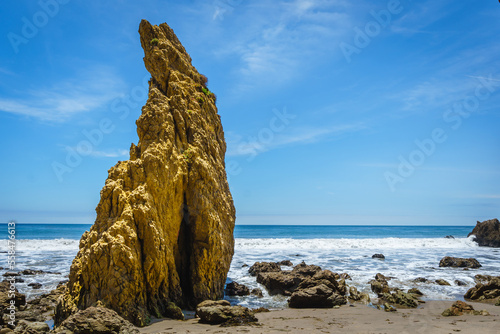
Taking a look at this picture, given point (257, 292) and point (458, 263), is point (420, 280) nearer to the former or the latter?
point (458, 263)

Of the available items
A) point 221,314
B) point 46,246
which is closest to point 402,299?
point 221,314

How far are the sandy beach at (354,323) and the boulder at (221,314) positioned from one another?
12.8 inches

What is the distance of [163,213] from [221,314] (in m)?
3.99

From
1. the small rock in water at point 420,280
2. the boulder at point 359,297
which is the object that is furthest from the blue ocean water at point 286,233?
the boulder at point 359,297

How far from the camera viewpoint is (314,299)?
1421 centimetres

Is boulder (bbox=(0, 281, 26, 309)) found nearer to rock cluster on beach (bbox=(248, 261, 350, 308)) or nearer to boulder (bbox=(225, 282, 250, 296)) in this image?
boulder (bbox=(225, 282, 250, 296))

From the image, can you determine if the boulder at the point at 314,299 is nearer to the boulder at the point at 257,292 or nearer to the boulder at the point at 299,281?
the boulder at the point at 299,281

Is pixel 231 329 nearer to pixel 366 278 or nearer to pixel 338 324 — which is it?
pixel 338 324

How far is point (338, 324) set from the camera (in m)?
11.1

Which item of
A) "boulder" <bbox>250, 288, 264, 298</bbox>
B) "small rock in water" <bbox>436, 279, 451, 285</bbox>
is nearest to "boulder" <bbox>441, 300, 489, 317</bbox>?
"small rock in water" <bbox>436, 279, 451, 285</bbox>

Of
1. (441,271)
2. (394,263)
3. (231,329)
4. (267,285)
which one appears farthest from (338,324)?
(394,263)

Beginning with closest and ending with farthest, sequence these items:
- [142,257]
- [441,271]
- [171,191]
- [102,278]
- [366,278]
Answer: [102,278]
[142,257]
[171,191]
[366,278]
[441,271]

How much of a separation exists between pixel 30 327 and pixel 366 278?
58.5 ft

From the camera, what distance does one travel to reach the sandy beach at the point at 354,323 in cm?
1012
